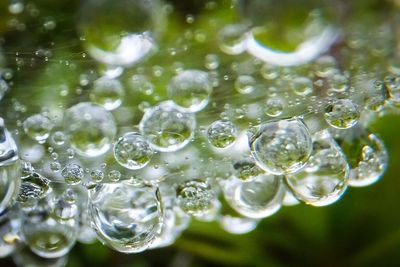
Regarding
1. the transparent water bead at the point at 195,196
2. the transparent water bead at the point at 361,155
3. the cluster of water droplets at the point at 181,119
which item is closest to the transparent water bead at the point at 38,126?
the cluster of water droplets at the point at 181,119

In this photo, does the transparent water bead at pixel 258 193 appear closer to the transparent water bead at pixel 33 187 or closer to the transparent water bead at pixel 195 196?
the transparent water bead at pixel 195 196

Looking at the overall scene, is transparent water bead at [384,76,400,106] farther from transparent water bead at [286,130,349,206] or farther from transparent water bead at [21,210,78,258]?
transparent water bead at [21,210,78,258]

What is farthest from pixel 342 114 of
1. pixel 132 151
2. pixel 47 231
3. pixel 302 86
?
pixel 47 231

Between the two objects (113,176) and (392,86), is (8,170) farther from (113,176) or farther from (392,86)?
(392,86)

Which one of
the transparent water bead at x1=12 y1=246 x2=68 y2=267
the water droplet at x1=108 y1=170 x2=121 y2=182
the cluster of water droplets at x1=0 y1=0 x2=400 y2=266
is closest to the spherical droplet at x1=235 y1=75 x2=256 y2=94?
the cluster of water droplets at x1=0 y1=0 x2=400 y2=266

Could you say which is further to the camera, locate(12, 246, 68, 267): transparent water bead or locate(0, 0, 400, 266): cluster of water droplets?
locate(12, 246, 68, 267): transparent water bead

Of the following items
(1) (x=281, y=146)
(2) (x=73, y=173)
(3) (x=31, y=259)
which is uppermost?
(1) (x=281, y=146)

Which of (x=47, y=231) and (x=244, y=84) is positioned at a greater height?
(x=244, y=84)

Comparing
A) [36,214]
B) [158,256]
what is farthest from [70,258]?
[36,214]
